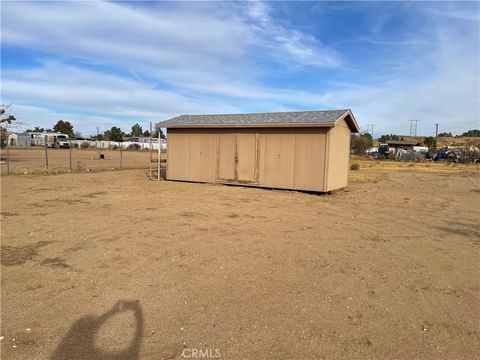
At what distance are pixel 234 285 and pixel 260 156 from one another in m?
11.2

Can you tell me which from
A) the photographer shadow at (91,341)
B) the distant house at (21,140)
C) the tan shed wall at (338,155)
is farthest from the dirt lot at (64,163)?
the distant house at (21,140)

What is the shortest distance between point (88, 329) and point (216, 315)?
122 centimetres

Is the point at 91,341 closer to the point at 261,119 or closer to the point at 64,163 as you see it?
the point at 261,119

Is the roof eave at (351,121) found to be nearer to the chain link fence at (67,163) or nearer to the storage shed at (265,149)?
the storage shed at (265,149)

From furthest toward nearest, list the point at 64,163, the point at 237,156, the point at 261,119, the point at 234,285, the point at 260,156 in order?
1. the point at 64,163
2. the point at 237,156
3. the point at 261,119
4. the point at 260,156
5. the point at 234,285

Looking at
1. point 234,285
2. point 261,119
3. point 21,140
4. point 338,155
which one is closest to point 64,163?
point 261,119

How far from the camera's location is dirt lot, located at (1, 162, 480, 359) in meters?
3.63

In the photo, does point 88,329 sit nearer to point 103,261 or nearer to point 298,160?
point 103,261

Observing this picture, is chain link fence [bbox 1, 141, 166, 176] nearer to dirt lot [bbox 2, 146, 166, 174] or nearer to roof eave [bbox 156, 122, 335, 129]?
dirt lot [bbox 2, 146, 166, 174]

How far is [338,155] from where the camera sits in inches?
623

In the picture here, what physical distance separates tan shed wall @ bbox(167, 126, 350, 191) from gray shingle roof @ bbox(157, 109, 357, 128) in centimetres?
32

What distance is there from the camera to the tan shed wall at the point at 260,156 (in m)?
→ 14.8

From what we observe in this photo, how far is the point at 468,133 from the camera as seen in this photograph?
152250mm

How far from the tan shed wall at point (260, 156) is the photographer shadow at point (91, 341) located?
11329 mm
